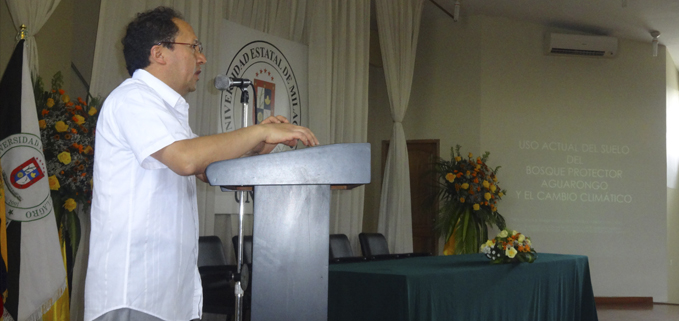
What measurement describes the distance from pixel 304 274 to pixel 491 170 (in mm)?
6921

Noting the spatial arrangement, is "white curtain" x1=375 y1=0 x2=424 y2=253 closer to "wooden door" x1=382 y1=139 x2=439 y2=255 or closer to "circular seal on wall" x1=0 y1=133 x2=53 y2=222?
"wooden door" x1=382 y1=139 x2=439 y2=255

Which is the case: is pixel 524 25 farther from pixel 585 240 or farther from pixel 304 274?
pixel 304 274

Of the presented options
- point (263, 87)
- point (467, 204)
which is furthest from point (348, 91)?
point (467, 204)

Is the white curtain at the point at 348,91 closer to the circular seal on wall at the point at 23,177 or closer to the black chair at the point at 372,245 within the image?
the black chair at the point at 372,245

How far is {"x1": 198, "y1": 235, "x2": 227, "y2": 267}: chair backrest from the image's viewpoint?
166 inches

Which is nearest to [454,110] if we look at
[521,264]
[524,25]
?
[524,25]

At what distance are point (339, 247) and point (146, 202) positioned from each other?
4276 mm

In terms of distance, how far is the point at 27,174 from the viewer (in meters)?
2.88

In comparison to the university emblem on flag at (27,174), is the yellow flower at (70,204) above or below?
below

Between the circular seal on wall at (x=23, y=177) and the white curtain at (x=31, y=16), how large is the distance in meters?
0.49

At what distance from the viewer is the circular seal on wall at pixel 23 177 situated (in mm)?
2846

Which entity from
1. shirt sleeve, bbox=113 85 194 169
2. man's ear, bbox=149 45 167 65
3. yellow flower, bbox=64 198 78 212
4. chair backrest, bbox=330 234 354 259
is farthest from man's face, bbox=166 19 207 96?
chair backrest, bbox=330 234 354 259

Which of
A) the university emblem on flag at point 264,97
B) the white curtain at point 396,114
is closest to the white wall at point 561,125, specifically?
the white curtain at point 396,114

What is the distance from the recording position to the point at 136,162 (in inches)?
53.7
